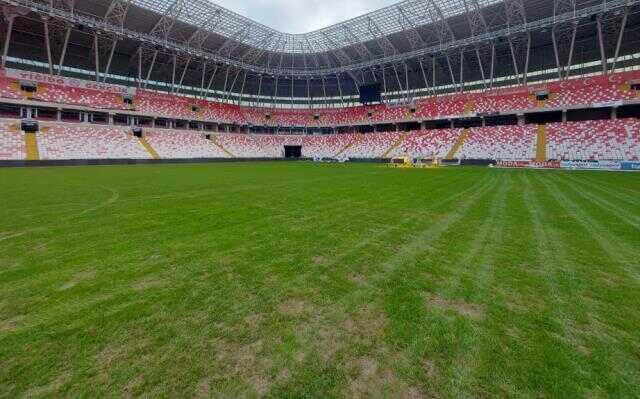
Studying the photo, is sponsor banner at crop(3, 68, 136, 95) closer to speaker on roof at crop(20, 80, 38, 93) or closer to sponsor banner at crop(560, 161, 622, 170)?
speaker on roof at crop(20, 80, 38, 93)

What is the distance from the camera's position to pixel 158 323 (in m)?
2.96

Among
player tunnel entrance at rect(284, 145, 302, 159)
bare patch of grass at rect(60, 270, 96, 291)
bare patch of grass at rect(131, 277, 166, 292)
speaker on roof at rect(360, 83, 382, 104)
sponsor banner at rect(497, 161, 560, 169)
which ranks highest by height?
speaker on roof at rect(360, 83, 382, 104)

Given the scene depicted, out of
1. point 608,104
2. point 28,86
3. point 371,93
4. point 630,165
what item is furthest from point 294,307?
point 371,93

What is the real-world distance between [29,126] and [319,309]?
49.9 meters

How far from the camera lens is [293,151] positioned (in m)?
67.9

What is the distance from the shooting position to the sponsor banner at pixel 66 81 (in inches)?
1472

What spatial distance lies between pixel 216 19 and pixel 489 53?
43.3 meters

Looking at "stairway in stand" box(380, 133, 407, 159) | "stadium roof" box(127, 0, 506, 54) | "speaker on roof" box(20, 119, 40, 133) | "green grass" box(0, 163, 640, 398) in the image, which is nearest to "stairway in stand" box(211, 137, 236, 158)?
"stadium roof" box(127, 0, 506, 54)

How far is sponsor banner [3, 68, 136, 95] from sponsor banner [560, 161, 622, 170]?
200 feet

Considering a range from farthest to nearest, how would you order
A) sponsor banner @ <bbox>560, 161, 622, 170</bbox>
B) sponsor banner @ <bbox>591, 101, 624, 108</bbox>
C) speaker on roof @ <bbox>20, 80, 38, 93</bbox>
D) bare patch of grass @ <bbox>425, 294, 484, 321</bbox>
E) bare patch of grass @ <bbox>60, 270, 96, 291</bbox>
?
1. speaker on roof @ <bbox>20, 80, 38, 93</bbox>
2. sponsor banner @ <bbox>591, 101, 624, 108</bbox>
3. sponsor banner @ <bbox>560, 161, 622, 170</bbox>
4. bare patch of grass @ <bbox>60, 270, 96, 291</bbox>
5. bare patch of grass @ <bbox>425, 294, 484, 321</bbox>

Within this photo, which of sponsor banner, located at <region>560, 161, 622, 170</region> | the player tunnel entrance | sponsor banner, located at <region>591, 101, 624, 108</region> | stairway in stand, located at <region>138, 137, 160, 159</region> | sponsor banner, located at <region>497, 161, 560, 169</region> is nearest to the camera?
sponsor banner, located at <region>560, 161, 622, 170</region>

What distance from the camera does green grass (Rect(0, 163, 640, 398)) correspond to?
2207 mm

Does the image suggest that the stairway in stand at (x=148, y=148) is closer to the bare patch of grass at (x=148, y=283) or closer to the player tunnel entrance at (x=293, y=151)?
the player tunnel entrance at (x=293, y=151)

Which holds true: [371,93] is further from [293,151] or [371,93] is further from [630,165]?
[630,165]
